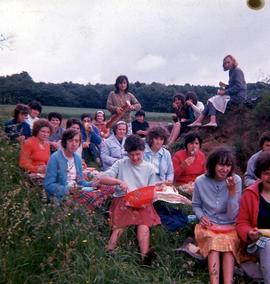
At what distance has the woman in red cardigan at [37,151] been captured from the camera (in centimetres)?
645

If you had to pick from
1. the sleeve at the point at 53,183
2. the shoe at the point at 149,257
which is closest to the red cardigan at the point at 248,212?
the shoe at the point at 149,257

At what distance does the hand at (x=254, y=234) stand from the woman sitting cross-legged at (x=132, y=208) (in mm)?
952

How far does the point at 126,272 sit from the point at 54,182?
5.41ft

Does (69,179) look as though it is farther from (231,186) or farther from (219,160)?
(231,186)

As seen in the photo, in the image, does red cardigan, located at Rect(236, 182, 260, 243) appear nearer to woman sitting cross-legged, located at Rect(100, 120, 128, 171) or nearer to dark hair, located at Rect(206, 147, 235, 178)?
dark hair, located at Rect(206, 147, 235, 178)

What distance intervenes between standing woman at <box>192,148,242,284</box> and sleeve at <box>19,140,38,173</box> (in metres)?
2.10

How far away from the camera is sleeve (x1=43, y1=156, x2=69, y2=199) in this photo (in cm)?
543

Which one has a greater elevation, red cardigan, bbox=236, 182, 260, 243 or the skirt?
red cardigan, bbox=236, 182, 260, 243

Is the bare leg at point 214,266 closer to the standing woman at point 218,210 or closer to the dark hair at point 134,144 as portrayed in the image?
the standing woman at point 218,210

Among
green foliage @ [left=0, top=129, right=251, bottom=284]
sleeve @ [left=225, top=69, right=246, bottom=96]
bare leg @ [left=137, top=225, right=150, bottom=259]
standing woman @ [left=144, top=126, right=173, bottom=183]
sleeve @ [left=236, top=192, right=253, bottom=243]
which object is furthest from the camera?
sleeve @ [left=225, top=69, right=246, bottom=96]

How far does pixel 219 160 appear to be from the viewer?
5270 millimetres

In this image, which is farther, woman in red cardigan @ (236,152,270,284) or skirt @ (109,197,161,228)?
skirt @ (109,197,161,228)

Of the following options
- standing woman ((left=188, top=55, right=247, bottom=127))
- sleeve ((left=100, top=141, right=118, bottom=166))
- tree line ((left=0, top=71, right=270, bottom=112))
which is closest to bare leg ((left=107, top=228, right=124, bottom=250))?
sleeve ((left=100, top=141, right=118, bottom=166))

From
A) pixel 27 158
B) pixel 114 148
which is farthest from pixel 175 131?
pixel 27 158
